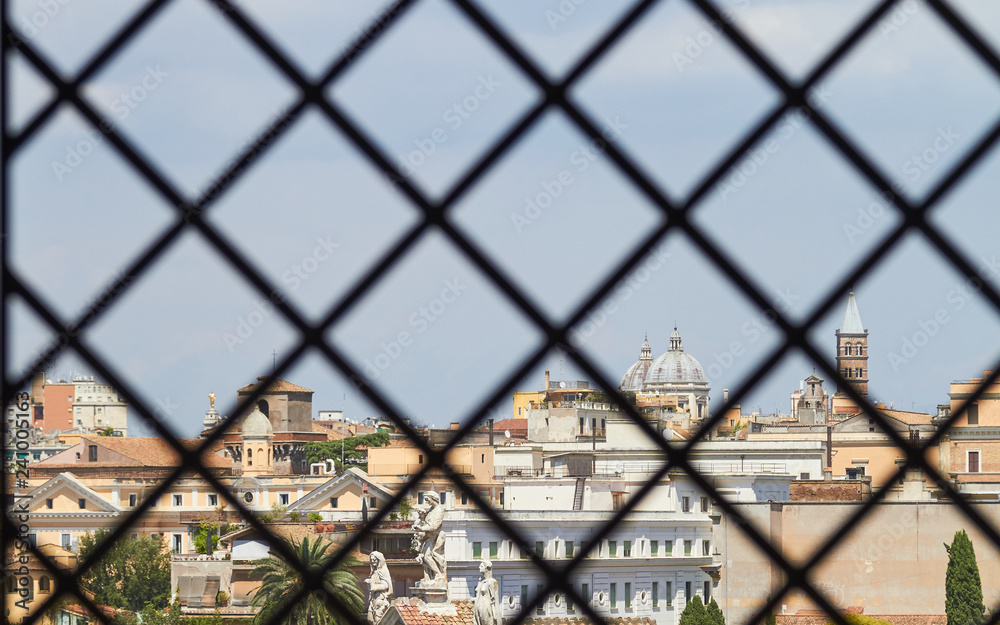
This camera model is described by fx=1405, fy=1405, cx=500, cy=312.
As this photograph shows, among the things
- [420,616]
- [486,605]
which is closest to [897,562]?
[486,605]

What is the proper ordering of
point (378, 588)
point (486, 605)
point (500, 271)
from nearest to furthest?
point (500, 271)
point (378, 588)
point (486, 605)

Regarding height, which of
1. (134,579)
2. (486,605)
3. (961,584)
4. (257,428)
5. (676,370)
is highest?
(676,370)

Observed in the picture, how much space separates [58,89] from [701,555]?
22.1 metres

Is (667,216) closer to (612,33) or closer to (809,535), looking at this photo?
(612,33)

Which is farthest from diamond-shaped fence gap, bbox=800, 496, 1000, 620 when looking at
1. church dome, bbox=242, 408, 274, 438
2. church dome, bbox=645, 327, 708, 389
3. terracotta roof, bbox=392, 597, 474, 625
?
church dome, bbox=645, 327, 708, 389

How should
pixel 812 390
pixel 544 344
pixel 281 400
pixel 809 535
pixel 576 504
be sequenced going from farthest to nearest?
1. pixel 812 390
2. pixel 281 400
3. pixel 576 504
4. pixel 809 535
5. pixel 544 344

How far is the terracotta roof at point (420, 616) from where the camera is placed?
1756 centimetres

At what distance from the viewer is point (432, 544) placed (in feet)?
60.7

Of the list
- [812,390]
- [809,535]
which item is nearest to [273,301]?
[809,535]

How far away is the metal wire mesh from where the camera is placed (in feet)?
4.00

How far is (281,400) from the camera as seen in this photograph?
1789 inches

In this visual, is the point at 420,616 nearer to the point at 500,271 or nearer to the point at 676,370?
the point at 500,271

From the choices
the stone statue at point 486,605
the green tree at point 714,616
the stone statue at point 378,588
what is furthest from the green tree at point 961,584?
the stone statue at point 378,588

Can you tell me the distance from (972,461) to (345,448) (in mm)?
17217
